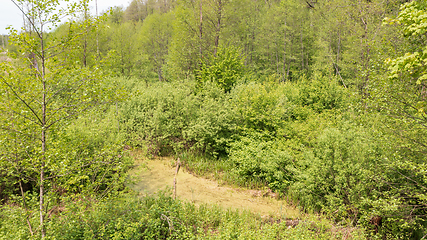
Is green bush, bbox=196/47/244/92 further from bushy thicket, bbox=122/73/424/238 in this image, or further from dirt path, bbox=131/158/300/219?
dirt path, bbox=131/158/300/219

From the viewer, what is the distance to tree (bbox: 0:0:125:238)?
4.19 metres

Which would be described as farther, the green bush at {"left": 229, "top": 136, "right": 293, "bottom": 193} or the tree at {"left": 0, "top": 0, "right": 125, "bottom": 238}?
the green bush at {"left": 229, "top": 136, "right": 293, "bottom": 193}

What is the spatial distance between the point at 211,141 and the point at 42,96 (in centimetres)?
829

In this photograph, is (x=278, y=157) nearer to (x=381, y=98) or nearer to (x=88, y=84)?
(x=381, y=98)

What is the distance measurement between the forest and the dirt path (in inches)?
18.9

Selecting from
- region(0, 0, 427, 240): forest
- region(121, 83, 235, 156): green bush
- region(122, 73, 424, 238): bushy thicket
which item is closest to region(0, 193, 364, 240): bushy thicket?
region(0, 0, 427, 240): forest

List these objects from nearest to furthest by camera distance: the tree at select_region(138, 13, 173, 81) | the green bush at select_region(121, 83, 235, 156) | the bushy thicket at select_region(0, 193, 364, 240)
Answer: the bushy thicket at select_region(0, 193, 364, 240), the green bush at select_region(121, 83, 235, 156), the tree at select_region(138, 13, 173, 81)

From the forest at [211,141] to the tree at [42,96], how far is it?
0.11ft

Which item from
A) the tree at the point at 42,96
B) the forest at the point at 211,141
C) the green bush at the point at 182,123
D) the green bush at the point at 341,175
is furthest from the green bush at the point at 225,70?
the tree at the point at 42,96

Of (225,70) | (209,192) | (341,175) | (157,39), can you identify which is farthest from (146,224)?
(157,39)

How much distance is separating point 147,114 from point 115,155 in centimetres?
777

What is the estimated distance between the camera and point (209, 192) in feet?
29.6

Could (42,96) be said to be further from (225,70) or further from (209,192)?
(225,70)

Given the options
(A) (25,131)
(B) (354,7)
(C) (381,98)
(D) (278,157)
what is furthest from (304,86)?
(A) (25,131)
